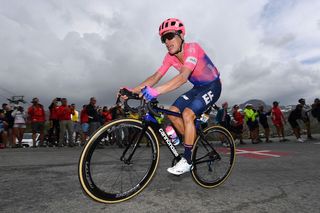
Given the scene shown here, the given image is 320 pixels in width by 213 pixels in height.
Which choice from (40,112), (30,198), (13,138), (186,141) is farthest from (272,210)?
(13,138)

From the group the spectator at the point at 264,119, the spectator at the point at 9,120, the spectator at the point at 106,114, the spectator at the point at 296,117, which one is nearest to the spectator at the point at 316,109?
the spectator at the point at 296,117

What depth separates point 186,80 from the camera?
3801 mm

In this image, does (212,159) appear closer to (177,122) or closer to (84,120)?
(177,122)

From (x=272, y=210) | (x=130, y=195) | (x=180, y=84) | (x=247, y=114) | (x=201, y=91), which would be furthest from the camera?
(x=247, y=114)

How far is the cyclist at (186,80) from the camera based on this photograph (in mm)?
3830

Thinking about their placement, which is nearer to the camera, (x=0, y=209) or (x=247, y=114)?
(x=0, y=209)

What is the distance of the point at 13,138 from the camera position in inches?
498

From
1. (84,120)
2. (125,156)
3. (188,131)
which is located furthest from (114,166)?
(84,120)

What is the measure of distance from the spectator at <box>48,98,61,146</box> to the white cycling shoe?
10.1 m

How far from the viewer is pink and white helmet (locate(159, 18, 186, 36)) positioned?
12.8 ft

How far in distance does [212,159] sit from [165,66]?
65.7 inches

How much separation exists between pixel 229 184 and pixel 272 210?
1.37m

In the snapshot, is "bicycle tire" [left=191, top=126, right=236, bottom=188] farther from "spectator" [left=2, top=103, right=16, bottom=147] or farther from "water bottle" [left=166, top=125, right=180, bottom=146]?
"spectator" [left=2, top=103, right=16, bottom=147]

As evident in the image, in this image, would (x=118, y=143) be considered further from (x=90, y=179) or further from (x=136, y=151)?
(x=90, y=179)
